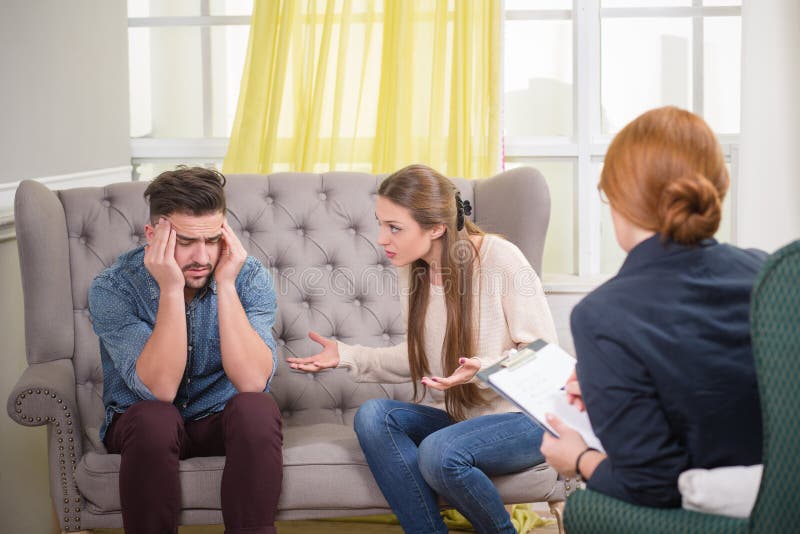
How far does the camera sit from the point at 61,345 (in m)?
2.39

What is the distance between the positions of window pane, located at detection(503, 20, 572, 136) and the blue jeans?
5.15 ft

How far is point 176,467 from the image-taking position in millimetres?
1932

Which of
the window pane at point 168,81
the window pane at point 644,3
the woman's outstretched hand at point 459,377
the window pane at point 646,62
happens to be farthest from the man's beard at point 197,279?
the window pane at point 644,3

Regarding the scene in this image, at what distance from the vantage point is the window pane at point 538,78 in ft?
10.7

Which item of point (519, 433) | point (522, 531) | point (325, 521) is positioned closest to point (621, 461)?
point (519, 433)

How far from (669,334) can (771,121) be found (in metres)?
2.07

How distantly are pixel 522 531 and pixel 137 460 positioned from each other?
1.29m

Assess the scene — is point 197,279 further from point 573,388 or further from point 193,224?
point 573,388

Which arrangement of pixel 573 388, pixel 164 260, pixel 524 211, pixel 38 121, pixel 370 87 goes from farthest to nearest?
pixel 370 87 → pixel 38 121 → pixel 524 211 → pixel 164 260 → pixel 573 388

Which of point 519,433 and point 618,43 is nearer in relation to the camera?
point 519,433

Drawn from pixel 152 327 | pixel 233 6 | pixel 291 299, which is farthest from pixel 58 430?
pixel 233 6

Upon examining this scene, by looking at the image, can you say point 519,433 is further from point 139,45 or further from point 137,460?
point 139,45

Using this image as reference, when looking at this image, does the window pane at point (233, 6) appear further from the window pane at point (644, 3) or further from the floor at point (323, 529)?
the floor at point (323, 529)

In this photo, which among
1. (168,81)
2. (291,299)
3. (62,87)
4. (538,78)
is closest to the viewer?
(291,299)
